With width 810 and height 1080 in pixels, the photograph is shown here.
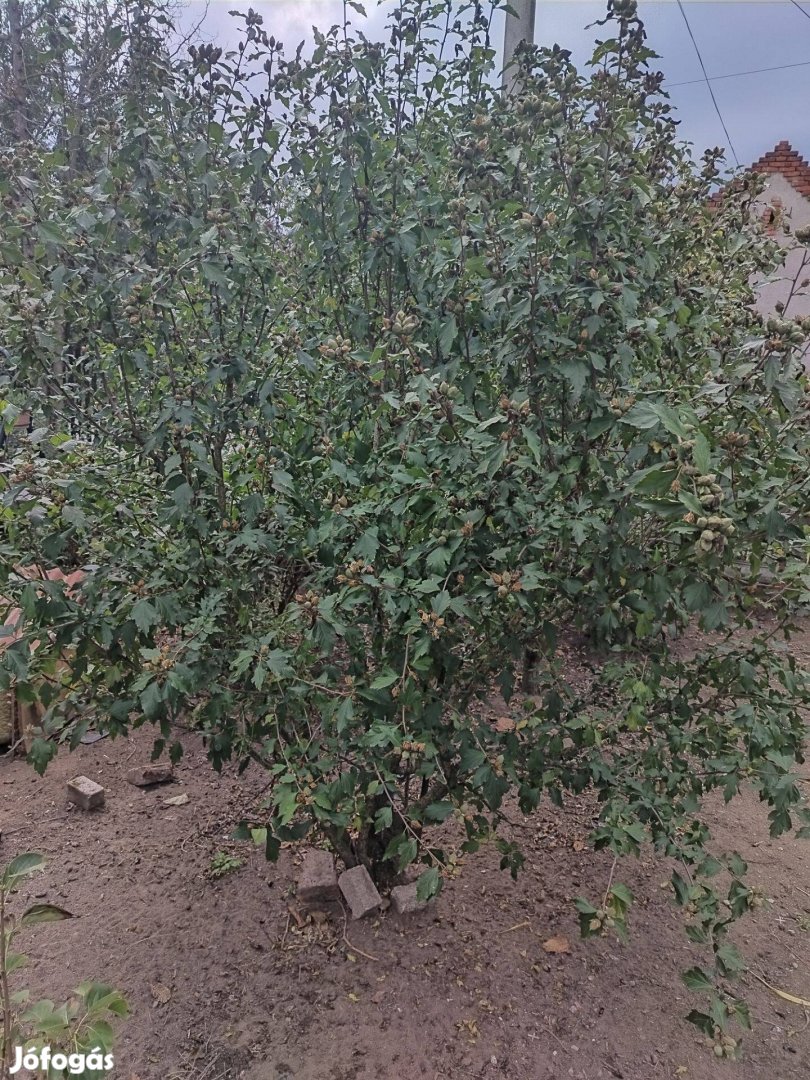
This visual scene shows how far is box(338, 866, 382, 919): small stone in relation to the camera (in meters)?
2.64

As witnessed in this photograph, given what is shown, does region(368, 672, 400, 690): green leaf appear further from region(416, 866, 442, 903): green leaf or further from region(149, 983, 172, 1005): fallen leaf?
region(149, 983, 172, 1005): fallen leaf

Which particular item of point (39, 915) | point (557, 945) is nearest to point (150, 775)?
point (557, 945)

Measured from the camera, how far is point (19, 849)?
10.2 feet

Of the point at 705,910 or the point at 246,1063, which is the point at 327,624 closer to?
the point at 705,910

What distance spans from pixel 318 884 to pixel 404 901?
1.03ft

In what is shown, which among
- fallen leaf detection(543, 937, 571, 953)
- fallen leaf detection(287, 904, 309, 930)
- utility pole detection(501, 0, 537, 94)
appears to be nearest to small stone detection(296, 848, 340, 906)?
fallen leaf detection(287, 904, 309, 930)

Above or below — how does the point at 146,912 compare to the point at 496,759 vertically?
below

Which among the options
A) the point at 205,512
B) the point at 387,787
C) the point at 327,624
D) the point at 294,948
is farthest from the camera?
the point at 294,948

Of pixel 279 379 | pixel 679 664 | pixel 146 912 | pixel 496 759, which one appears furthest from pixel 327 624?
pixel 146 912

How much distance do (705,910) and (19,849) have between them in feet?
8.80

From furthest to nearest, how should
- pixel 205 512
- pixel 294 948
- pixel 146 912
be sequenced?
pixel 146 912 → pixel 294 948 → pixel 205 512

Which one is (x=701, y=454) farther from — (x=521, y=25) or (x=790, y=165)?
(x=790, y=165)

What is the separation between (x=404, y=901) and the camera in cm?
269

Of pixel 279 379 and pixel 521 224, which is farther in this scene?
pixel 279 379
